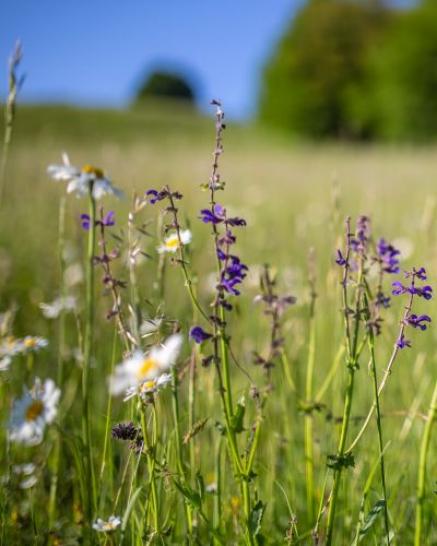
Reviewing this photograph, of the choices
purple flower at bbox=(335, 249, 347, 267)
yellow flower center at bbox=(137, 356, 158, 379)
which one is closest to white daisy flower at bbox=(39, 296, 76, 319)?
yellow flower center at bbox=(137, 356, 158, 379)

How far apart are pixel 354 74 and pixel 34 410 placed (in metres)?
32.1

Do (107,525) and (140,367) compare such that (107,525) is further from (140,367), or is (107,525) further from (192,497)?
(140,367)

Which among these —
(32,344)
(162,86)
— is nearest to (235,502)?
(32,344)

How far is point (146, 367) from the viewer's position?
0.81 m

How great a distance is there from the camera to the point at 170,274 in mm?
3645

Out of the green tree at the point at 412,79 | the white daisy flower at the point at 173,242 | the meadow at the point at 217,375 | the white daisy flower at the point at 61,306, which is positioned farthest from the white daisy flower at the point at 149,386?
the green tree at the point at 412,79

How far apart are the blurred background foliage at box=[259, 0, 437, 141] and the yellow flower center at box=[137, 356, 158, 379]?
26.3 metres

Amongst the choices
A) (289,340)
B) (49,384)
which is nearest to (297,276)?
(289,340)

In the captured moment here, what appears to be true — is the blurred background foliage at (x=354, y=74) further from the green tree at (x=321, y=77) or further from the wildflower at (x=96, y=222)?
the wildflower at (x=96, y=222)

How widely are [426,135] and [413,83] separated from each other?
2344mm

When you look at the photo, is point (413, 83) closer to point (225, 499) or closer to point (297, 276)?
point (297, 276)

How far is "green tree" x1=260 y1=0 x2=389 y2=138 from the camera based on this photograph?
2919 cm

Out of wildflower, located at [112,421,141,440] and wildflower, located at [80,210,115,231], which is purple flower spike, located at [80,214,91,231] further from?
wildflower, located at [112,421,141,440]

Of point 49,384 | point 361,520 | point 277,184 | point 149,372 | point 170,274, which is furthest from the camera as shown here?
point 277,184
